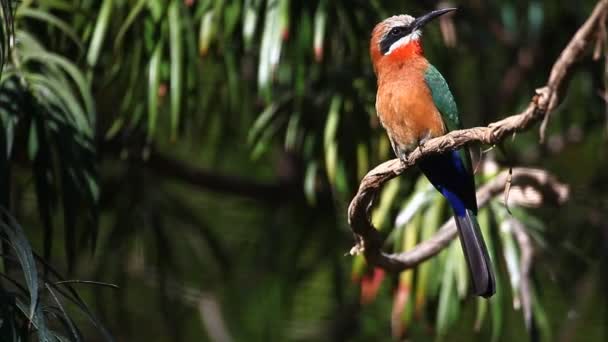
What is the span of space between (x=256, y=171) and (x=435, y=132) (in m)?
3.14

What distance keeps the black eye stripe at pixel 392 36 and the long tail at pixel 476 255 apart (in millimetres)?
727

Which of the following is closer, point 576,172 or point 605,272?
point 605,272

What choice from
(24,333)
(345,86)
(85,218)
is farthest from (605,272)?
(24,333)

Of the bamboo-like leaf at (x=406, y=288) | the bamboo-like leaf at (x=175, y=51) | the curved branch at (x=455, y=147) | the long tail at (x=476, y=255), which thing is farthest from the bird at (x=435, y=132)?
the bamboo-like leaf at (x=175, y=51)

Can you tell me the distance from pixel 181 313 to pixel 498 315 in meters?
2.33

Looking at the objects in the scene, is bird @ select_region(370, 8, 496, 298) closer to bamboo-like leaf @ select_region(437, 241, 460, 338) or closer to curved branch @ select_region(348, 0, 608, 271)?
curved branch @ select_region(348, 0, 608, 271)

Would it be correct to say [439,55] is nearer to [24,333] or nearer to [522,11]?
[522,11]

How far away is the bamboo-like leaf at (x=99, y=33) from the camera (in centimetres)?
485

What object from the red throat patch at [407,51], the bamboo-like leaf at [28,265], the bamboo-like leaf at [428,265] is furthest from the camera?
the bamboo-like leaf at [428,265]

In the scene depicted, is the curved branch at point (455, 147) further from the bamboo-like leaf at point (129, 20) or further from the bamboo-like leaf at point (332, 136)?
the bamboo-like leaf at point (129, 20)

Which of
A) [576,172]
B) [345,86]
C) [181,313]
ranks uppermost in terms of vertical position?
[345,86]

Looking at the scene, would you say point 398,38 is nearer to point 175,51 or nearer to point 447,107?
point 447,107

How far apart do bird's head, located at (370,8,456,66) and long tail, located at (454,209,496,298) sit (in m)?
0.68

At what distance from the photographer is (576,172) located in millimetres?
7195
